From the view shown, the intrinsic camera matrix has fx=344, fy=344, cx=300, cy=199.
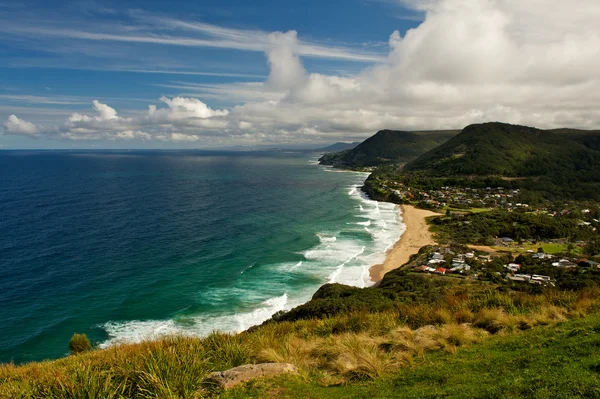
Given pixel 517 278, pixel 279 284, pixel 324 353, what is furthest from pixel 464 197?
pixel 324 353

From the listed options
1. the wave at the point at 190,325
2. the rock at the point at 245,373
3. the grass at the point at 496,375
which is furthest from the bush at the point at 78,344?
the grass at the point at 496,375

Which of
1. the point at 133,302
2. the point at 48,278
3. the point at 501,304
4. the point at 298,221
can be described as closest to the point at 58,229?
the point at 48,278

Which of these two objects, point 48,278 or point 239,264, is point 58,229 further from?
point 239,264

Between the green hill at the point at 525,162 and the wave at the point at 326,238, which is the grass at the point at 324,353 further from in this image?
the green hill at the point at 525,162

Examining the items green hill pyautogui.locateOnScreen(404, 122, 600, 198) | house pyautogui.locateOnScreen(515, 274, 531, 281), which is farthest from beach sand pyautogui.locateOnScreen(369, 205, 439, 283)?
green hill pyautogui.locateOnScreen(404, 122, 600, 198)

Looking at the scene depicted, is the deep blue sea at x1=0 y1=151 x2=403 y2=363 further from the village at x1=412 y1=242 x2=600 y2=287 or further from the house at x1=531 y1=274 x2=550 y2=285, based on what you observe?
the house at x1=531 y1=274 x2=550 y2=285
